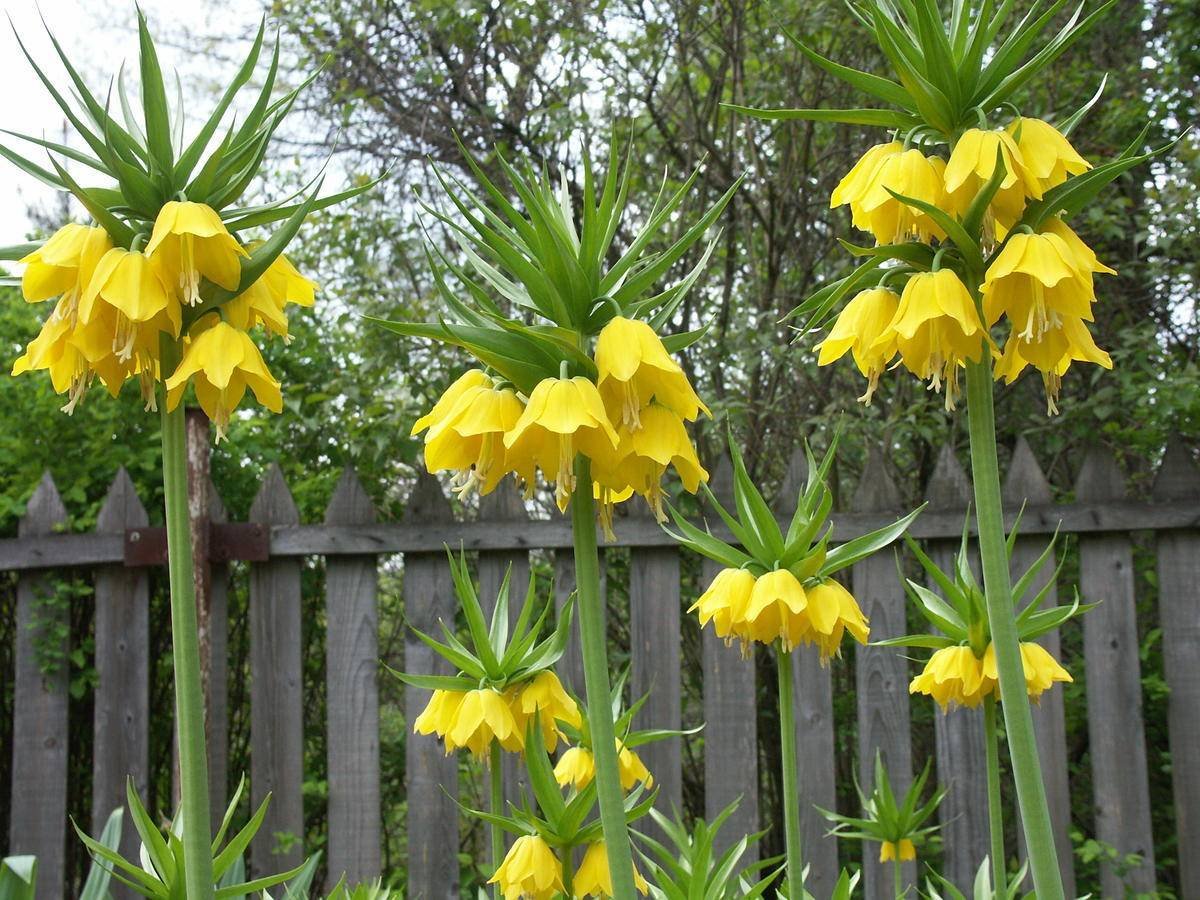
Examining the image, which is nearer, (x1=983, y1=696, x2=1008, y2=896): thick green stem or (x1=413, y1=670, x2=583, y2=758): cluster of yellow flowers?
(x1=983, y1=696, x2=1008, y2=896): thick green stem

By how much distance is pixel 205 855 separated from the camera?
3.76ft

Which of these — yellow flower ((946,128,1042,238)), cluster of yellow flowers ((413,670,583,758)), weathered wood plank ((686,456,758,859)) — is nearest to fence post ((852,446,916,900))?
weathered wood plank ((686,456,758,859))

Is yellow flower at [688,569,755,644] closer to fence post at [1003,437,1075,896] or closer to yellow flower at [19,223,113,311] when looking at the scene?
yellow flower at [19,223,113,311]

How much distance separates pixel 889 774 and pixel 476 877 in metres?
1.40

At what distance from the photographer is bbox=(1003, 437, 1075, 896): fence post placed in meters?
3.57

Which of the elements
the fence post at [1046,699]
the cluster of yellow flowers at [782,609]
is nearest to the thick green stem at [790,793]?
the cluster of yellow flowers at [782,609]

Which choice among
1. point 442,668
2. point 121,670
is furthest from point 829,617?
point 121,670

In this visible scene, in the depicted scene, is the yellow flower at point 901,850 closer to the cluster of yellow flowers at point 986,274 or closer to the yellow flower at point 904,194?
the cluster of yellow flowers at point 986,274

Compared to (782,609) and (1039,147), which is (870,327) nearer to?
(1039,147)

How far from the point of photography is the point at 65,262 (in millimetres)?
1214

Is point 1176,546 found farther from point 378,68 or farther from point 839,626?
point 378,68

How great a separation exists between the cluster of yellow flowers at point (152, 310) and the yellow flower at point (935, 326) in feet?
2.29

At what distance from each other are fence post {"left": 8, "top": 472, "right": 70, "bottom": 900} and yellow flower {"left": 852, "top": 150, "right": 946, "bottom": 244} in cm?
312

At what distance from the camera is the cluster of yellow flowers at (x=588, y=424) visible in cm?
103
